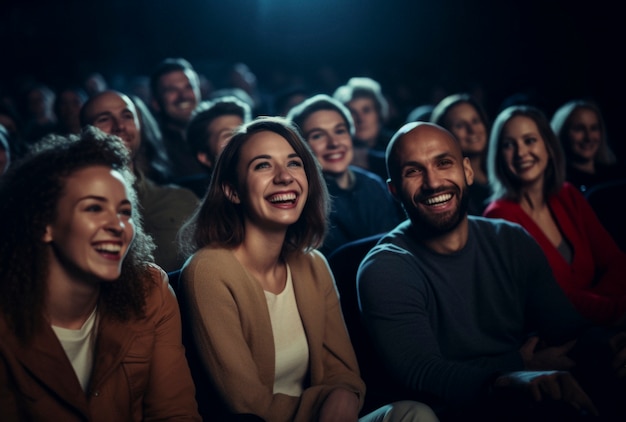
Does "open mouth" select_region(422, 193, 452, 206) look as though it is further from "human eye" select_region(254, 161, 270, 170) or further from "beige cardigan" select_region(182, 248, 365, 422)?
"human eye" select_region(254, 161, 270, 170)

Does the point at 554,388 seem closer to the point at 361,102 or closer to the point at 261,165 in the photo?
the point at 261,165

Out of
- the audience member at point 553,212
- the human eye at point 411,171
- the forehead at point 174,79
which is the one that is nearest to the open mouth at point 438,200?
the human eye at point 411,171

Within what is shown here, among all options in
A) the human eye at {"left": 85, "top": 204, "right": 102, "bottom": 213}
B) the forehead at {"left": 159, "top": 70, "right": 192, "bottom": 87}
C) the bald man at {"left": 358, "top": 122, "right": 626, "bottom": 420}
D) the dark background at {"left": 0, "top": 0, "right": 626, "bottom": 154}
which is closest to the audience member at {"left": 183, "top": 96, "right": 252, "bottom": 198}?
the forehead at {"left": 159, "top": 70, "right": 192, "bottom": 87}

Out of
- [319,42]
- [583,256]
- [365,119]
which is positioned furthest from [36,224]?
[319,42]

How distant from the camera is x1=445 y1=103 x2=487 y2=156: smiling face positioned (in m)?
3.65

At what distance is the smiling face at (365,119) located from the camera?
4.27 metres

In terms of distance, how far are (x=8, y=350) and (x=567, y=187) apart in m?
2.45

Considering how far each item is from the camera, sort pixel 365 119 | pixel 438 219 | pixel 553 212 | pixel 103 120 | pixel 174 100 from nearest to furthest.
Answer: pixel 438 219 < pixel 553 212 < pixel 103 120 < pixel 174 100 < pixel 365 119

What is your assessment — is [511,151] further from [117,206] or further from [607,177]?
[117,206]

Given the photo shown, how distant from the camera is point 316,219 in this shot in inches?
79.9

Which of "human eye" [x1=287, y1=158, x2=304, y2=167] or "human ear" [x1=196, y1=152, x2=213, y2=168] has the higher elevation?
"human ear" [x1=196, y1=152, x2=213, y2=168]

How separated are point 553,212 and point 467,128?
1.11 metres

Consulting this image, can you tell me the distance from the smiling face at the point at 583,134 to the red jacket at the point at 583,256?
94 cm

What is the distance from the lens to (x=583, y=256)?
2562 mm
